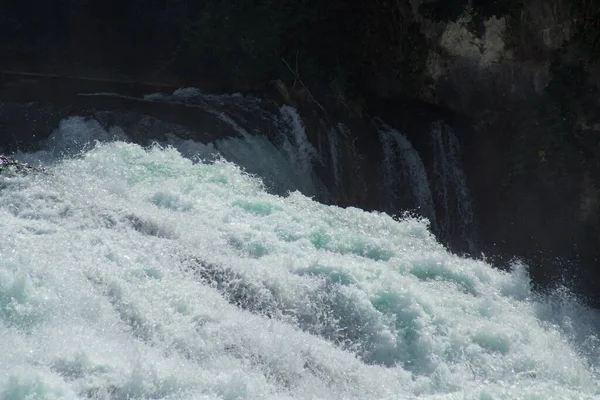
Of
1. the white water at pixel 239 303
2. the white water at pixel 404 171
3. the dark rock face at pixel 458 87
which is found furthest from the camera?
the white water at pixel 404 171

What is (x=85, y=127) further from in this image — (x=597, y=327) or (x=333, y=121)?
(x=597, y=327)

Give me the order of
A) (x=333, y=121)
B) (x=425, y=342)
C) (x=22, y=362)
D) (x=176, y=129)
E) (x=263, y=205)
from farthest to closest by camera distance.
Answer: (x=333, y=121), (x=176, y=129), (x=263, y=205), (x=425, y=342), (x=22, y=362)

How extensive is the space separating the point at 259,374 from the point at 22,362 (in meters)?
1.70

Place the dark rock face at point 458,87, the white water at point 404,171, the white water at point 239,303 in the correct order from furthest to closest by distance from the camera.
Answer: the white water at point 404,171 < the dark rock face at point 458,87 < the white water at point 239,303

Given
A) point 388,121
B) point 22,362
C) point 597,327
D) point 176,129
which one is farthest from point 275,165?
point 22,362

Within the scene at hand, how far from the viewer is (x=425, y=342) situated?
7.18 meters

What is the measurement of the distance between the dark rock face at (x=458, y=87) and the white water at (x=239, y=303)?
70.1 inches

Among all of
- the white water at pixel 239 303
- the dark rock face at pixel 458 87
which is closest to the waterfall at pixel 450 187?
the dark rock face at pixel 458 87

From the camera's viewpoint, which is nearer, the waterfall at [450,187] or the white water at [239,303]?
the white water at [239,303]

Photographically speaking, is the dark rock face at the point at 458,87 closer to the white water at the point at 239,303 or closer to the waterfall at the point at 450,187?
the waterfall at the point at 450,187

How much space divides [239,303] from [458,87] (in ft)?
19.0

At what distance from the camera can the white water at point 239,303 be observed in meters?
6.08

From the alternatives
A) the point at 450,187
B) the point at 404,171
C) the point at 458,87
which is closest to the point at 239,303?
the point at 404,171

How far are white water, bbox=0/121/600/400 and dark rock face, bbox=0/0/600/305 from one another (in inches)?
70.1
